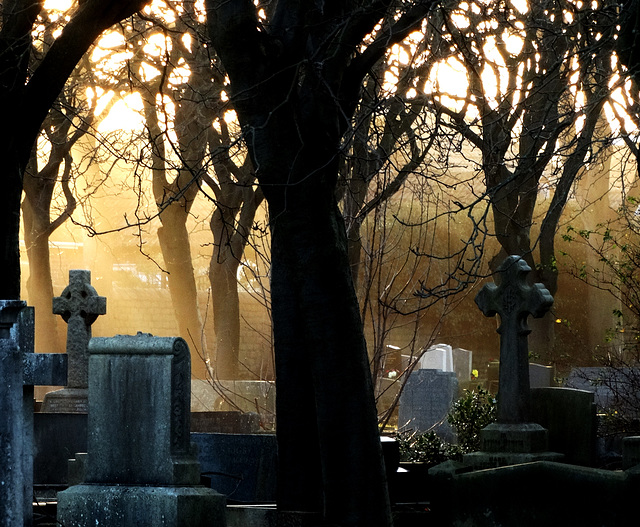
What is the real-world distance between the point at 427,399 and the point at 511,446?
6305mm

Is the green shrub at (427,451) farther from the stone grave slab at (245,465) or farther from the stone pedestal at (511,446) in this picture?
the stone grave slab at (245,465)

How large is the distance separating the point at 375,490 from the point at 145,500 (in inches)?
54.0

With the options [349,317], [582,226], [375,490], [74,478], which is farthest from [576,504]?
[582,226]

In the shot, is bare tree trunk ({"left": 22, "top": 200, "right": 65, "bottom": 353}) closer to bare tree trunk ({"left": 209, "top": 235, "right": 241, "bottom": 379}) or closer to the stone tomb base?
bare tree trunk ({"left": 209, "top": 235, "right": 241, "bottom": 379})

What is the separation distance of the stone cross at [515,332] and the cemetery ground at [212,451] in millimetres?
13

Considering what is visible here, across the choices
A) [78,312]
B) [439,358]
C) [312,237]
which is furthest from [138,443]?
[439,358]

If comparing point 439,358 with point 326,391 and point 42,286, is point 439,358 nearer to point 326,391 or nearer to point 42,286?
point 42,286

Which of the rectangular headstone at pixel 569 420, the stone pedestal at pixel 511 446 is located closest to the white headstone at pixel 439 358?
the rectangular headstone at pixel 569 420

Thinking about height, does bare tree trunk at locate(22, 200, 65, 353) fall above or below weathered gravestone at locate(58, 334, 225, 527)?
above

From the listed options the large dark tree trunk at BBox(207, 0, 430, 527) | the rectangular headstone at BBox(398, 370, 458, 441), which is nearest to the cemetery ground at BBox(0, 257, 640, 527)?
the large dark tree trunk at BBox(207, 0, 430, 527)

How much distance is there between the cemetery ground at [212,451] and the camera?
5.00m

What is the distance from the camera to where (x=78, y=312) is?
1227cm

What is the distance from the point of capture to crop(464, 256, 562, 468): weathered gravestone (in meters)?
8.59

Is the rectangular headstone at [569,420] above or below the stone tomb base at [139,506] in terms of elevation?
above
